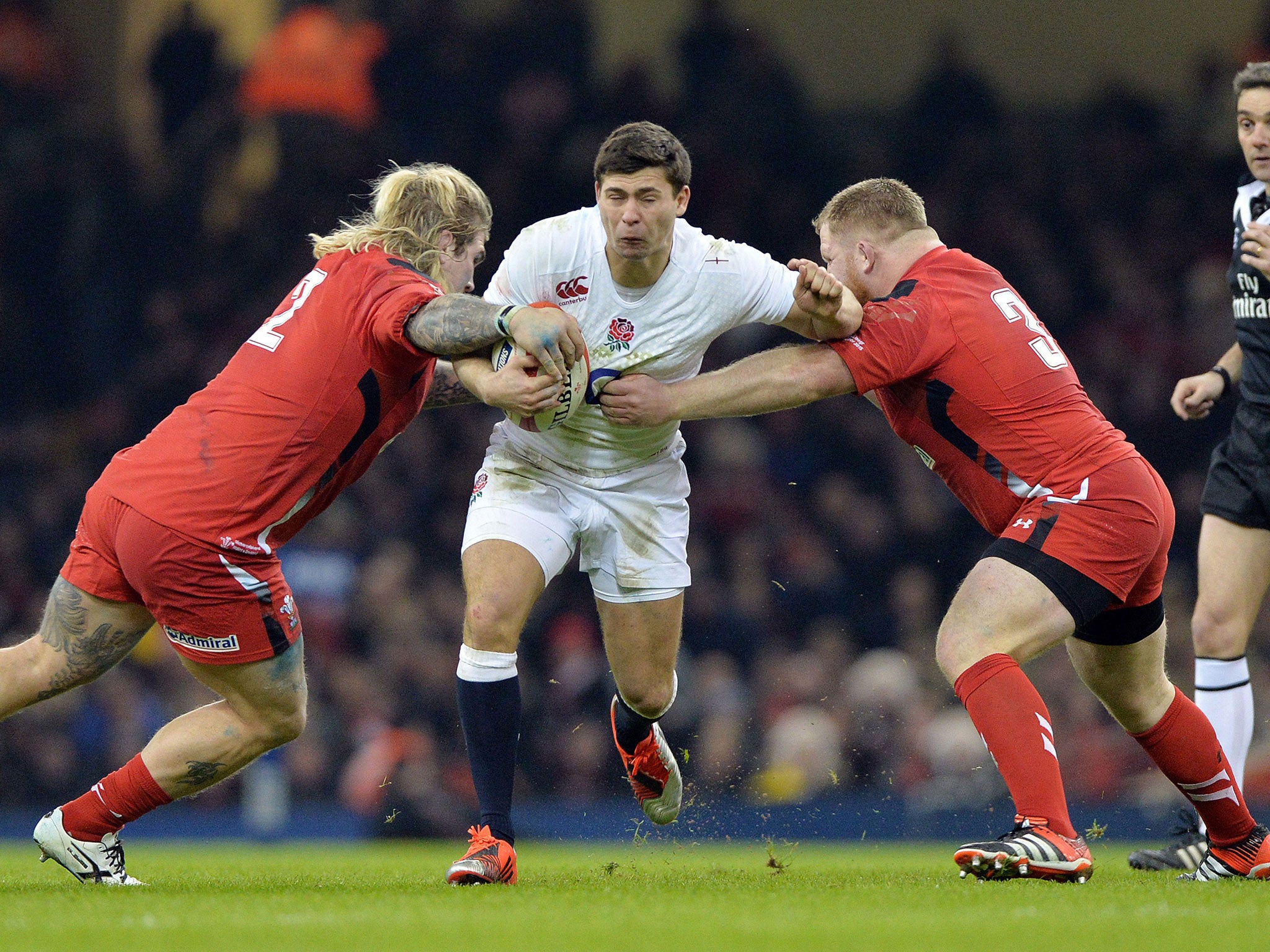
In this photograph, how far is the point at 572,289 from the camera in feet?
18.9

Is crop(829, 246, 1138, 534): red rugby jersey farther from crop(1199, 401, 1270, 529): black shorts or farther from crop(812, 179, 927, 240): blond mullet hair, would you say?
crop(1199, 401, 1270, 529): black shorts

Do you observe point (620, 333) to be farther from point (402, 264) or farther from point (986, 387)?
point (986, 387)

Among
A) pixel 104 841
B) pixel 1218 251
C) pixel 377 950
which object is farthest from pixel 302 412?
pixel 1218 251

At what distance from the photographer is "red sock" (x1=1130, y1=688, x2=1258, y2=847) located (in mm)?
5422

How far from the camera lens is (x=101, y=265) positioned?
50.7 ft

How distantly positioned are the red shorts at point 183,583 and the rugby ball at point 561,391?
1.06 metres

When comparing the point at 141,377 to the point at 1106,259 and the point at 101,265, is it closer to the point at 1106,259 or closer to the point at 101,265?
the point at 101,265

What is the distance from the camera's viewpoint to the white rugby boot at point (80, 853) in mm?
5250

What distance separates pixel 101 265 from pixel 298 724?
11.3 metres

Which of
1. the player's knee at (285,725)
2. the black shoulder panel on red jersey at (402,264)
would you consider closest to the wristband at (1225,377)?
the black shoulder panel on red jersey at (402,264)

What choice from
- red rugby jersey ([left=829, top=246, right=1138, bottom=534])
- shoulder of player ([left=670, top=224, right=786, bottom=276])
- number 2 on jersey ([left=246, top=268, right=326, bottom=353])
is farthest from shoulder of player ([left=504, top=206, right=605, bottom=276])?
red rugby jersey ([left=829, top=246, right=1138, bottom=534])

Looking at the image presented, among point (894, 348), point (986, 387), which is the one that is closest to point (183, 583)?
point (894, 348)

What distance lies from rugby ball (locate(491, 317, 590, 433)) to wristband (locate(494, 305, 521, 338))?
0.05 metres

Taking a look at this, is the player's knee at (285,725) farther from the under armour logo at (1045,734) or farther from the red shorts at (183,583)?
the under armour logo at (1045,734)
